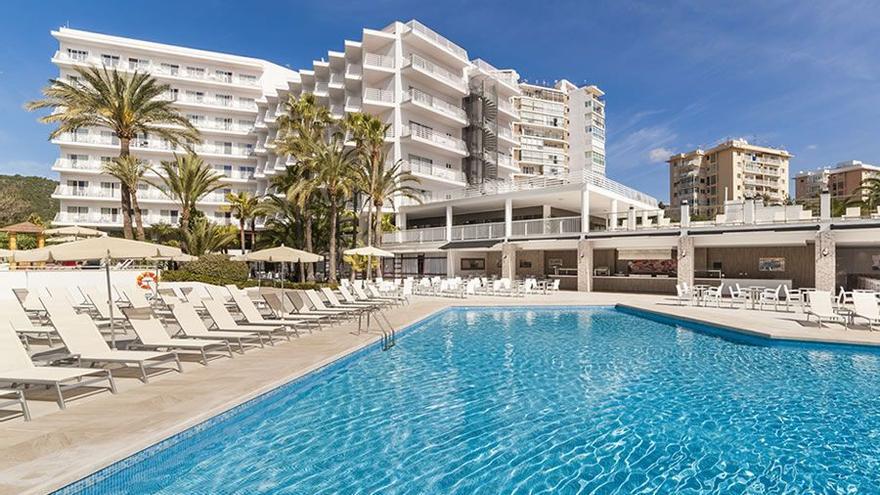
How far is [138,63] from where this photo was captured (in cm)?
4700

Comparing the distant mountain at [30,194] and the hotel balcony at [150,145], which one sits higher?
the hotel balcony at [150,145]

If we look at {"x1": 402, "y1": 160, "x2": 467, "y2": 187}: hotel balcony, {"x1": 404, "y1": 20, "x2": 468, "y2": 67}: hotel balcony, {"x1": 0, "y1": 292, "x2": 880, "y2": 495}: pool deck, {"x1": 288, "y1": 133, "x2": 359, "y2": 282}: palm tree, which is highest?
{"x1": 404, "y1": 20, "x2": 468, "y2": 67}: hotel balcony

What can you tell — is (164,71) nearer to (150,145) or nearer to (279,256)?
(150,145)

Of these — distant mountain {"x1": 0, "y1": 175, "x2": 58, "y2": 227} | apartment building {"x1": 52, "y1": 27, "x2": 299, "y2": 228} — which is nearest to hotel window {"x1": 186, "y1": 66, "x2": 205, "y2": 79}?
apartment building {"x1": 52, "y1": 27, "x2": 299, "y2": 228}

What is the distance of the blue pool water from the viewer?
4.61 meters

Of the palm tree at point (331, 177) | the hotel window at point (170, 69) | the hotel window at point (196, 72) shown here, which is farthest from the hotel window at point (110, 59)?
the palm tree at point (331, 177)

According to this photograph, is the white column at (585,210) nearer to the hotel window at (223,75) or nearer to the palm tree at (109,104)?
the palm tree at (109,104)

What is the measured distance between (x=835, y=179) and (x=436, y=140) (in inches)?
4222

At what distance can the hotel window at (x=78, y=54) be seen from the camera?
44719 mm

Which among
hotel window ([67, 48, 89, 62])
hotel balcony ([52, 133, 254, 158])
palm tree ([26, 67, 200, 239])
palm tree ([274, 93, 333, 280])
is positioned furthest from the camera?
hotel window ([67, 48, 89, 62])

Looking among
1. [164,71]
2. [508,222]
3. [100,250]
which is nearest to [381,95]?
[508,222]

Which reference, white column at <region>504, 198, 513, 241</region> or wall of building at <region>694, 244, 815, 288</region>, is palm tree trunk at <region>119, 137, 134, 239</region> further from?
wall of building at <region>694, 244, 815, 288</region>

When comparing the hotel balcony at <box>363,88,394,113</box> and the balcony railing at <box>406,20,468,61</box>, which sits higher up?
the balcony railing at <box>406,20,468,61</box>

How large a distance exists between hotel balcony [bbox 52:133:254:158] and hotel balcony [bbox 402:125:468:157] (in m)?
20.4
